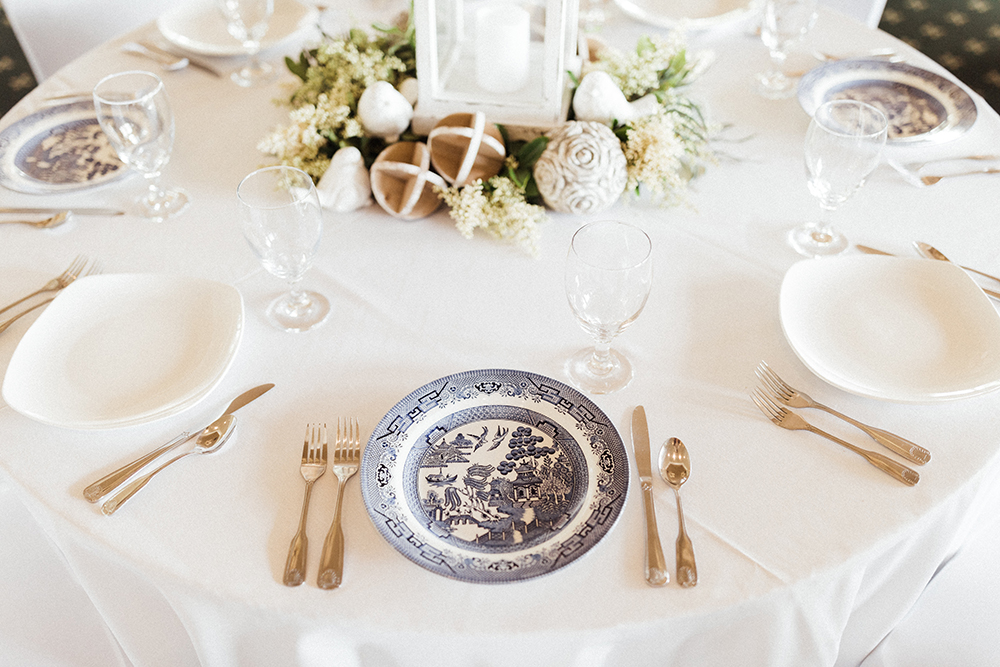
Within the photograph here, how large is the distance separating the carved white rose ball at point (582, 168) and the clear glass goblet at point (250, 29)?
0.75 m

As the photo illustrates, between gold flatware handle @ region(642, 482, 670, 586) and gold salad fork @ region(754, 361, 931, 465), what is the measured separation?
26 cm

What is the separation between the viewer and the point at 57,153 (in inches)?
56.3

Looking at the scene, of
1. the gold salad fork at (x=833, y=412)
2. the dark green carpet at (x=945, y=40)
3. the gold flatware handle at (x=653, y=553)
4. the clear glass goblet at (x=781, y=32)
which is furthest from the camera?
the dark green carpet at (x=945, y=40)

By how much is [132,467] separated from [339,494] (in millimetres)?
260

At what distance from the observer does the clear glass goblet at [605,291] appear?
36.5 inches

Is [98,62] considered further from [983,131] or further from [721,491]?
[983,131]

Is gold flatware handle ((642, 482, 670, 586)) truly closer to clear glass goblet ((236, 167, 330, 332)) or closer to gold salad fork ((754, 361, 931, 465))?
gold salad fork ((754, 361, 931, 465))

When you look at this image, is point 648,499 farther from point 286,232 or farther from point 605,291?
point 286,232

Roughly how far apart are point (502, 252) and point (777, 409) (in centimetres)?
50

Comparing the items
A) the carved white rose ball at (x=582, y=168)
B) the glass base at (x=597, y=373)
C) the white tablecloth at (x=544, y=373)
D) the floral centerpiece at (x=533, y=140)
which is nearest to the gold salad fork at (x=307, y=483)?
the white tablecloth at (x=544, y=373)

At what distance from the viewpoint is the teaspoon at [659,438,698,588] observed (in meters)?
0.80

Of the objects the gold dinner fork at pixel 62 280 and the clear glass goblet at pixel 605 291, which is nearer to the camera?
the clear glass goblet at pixel 605 291

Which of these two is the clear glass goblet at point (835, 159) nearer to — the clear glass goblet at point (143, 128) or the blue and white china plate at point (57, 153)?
the clear glass goblet at point (143, 128)

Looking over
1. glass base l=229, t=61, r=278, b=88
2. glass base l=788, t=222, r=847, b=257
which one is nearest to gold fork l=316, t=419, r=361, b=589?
glass base l=788, t=222, r=847, b=257
